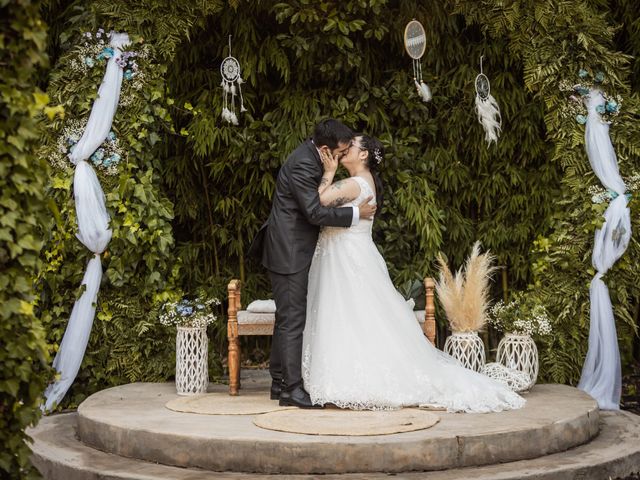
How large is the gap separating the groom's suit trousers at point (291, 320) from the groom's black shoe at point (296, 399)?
0.04 m

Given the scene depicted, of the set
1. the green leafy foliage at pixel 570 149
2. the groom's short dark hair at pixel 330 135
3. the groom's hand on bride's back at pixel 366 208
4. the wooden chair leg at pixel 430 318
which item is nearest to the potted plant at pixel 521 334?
the green leafy foliage at pixel 570 149

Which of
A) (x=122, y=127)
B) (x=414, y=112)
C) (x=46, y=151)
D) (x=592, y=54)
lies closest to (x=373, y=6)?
(x=414, y=112)

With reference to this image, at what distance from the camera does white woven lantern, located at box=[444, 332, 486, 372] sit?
672cm

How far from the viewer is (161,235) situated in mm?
7039

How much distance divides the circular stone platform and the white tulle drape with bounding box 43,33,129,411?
3.16 ft

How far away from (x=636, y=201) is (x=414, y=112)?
1.99 metres

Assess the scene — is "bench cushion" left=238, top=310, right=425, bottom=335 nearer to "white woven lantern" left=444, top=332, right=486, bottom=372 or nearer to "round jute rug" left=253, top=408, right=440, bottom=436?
"round jute rug" left=253, top=408, right=440, bottom=436

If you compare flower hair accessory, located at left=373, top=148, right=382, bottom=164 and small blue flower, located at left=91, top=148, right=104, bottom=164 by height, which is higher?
small blue flower, located at left=91, top=148, right=104, bottom=164

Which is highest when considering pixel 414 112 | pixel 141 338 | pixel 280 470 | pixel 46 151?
pixel 414 112

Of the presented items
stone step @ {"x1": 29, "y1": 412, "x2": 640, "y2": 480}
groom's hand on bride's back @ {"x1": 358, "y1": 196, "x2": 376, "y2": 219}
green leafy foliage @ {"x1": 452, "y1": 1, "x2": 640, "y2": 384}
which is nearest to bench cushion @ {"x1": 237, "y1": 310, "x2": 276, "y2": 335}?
groom's hand on bride's back @ {"x1": 358, "y1": 196, "x2": 376, "y2": 219}

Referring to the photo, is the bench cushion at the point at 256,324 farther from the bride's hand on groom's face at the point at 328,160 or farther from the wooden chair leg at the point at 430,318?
the bride's hand on groom's face at the point at 328,160

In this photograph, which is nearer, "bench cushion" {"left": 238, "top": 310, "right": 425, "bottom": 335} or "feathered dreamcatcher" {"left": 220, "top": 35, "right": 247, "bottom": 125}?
"bench cushion" {"left": 238, "top": 310, "right": 425, "bottom": 335}

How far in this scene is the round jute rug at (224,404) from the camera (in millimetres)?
5848

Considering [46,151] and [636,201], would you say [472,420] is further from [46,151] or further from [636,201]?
[46,151]
